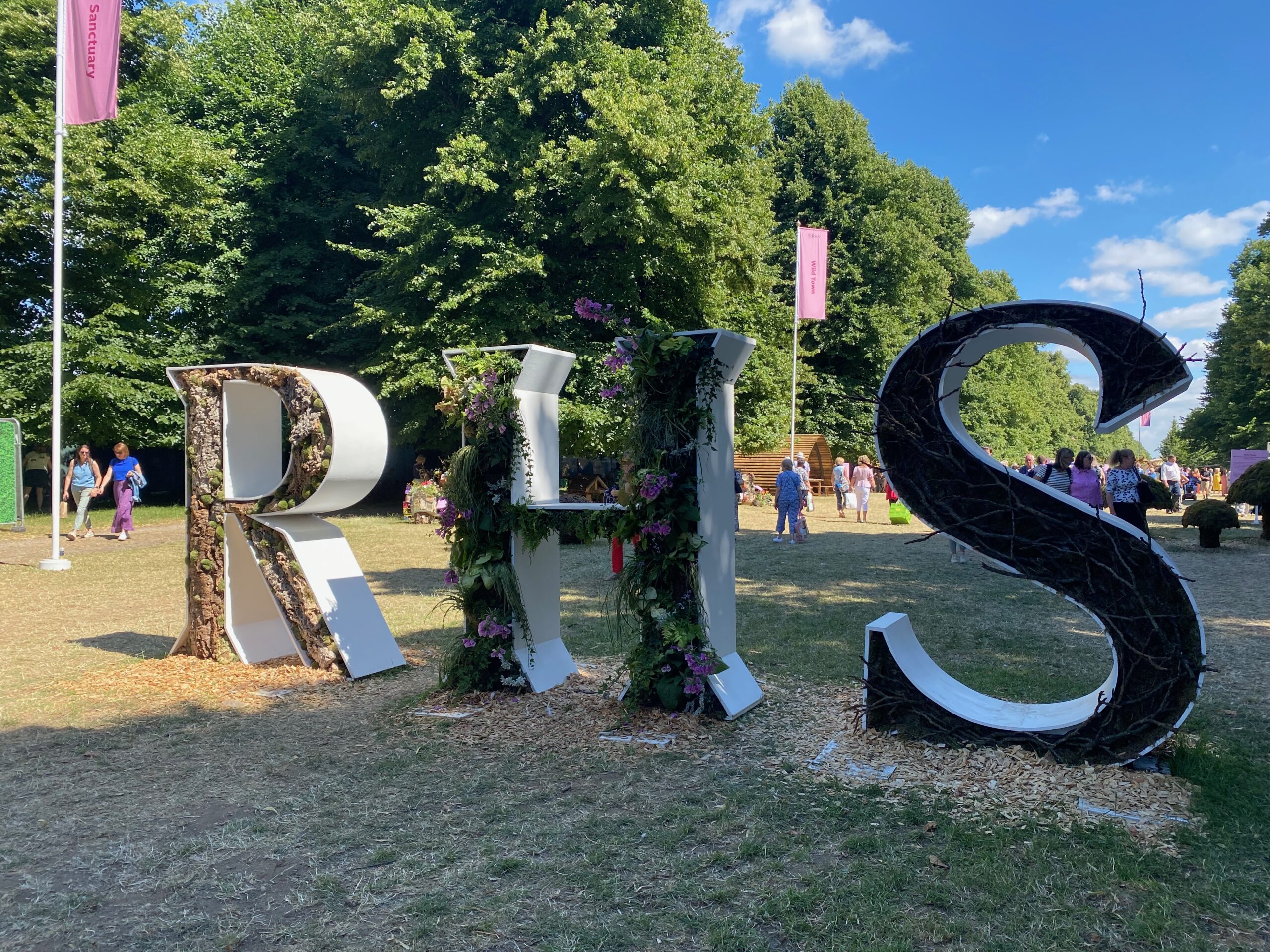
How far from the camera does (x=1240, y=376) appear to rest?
37438 millimetres

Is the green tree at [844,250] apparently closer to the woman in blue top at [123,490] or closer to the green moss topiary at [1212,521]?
the green moss topiary at [1212,521]

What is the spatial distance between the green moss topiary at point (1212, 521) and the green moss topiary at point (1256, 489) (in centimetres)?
29

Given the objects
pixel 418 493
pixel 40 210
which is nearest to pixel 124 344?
pixel 40 210

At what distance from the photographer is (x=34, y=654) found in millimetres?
8109

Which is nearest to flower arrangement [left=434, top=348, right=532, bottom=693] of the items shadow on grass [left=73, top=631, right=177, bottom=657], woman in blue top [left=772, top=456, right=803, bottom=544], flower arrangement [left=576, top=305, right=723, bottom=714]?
flower arrangement [left=576, top=305, right=723, bottom=714]

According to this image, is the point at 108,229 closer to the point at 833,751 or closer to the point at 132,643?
the point at 132,643

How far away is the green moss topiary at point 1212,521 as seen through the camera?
53.0ft

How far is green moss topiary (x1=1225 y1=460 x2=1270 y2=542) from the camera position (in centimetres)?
1638

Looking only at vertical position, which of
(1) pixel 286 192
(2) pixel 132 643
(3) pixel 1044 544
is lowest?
(2) pixel 132 643

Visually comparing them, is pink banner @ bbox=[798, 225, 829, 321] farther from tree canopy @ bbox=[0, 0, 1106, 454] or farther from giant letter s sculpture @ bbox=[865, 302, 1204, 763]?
giant letter s sculpture @ bbox=[865, 302, 1204, 763]

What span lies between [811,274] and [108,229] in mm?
18595

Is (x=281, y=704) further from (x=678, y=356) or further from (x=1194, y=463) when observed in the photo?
(x=1194, y=463)

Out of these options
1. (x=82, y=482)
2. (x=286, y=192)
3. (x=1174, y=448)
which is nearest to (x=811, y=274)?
(x=286, y=192)

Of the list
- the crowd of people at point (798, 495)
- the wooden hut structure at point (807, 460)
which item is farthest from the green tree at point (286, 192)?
the wooden hut structure at point (807, 460)
